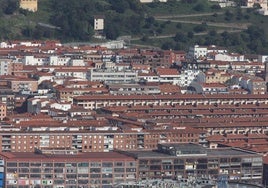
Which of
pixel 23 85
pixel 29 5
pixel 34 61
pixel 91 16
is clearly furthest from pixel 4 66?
pixel 29 5

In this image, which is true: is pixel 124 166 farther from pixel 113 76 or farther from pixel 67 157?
pixel 113 76

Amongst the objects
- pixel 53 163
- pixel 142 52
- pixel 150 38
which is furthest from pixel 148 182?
pixel 150 38

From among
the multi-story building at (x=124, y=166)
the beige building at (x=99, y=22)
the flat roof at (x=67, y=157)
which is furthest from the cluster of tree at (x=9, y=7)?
the flat roof at (x=67, y=157)

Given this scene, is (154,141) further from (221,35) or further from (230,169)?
(221,35)

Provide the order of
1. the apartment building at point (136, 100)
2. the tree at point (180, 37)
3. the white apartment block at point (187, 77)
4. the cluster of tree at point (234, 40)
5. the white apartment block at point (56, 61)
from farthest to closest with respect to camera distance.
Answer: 1. the cluster of tree at point (234, 40)
2. the tree at point (180, 37)
3. the white apartment block at point (56, 61)
4. the white apartment block at point (187, 77)
5. the apartment building at point (136, 100)

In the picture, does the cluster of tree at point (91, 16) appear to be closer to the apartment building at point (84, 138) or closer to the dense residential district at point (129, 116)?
the dense residential district at point (129, 116)

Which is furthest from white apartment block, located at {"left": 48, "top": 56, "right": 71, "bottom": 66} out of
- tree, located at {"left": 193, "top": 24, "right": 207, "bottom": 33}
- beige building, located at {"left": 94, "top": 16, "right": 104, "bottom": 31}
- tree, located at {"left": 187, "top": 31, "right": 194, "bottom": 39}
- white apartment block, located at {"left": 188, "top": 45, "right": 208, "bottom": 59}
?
tree, located at {"left": 193, "top": 24, "right": 207, "bottom": 33}
